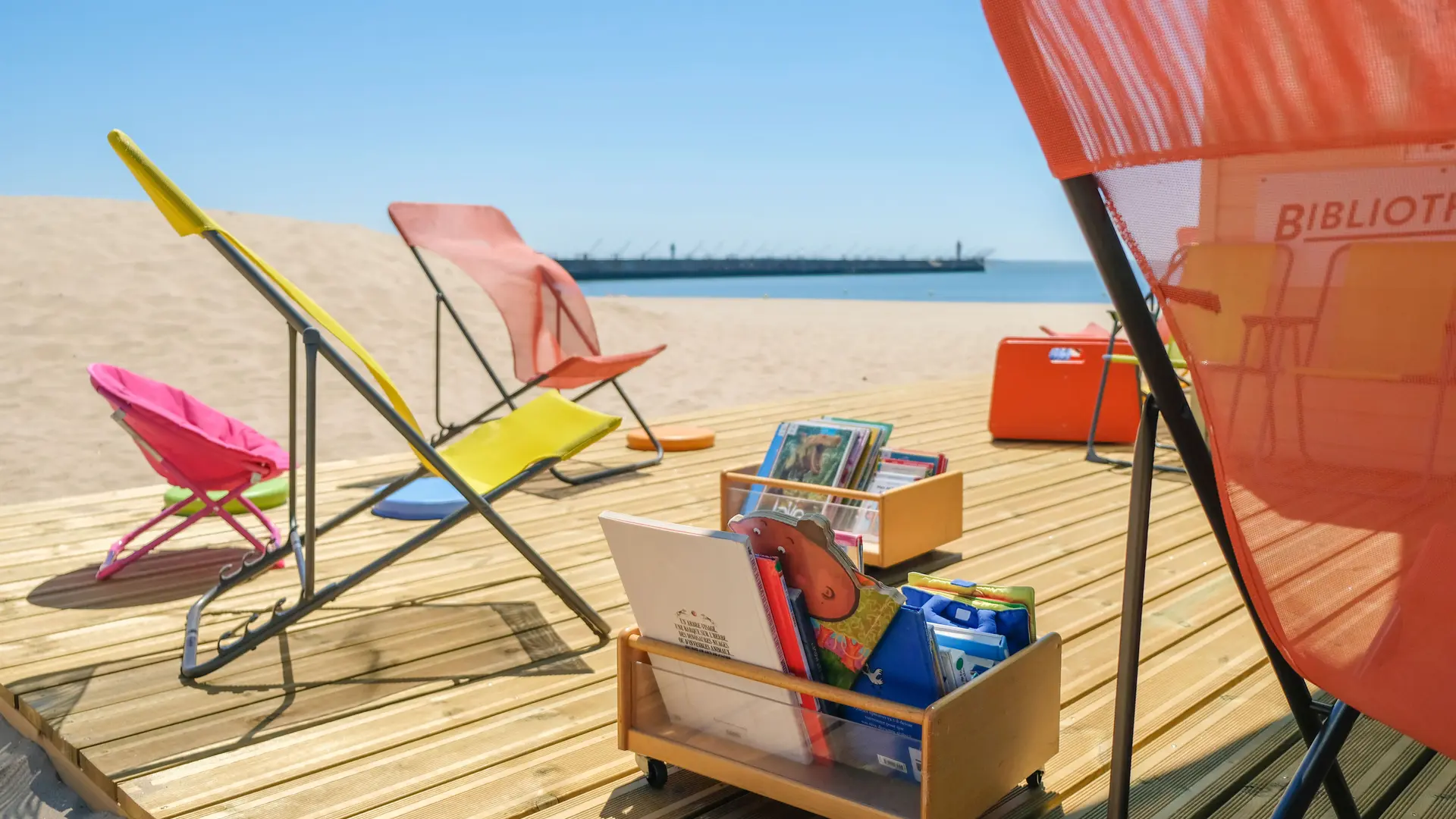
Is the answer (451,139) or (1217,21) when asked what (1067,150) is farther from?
(451,139)

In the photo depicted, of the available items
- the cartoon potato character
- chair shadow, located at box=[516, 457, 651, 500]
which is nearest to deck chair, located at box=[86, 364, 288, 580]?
chair shadow, located at box=[516, 457, 651, 500]

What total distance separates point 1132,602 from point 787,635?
1.93ft

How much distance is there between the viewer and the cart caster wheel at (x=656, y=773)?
71.6 inches

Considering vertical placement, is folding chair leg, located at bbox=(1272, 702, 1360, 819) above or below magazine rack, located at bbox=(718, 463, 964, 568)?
above

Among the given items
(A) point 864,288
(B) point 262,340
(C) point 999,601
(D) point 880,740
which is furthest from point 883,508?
(A) point 864,288

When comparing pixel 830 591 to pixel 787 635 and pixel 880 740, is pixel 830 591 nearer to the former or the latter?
pixel 787 635

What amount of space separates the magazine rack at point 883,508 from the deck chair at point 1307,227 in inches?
78.2

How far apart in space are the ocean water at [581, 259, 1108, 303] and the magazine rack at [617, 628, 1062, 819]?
1317 inches

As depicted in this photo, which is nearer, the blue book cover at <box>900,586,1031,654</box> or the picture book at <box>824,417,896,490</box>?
the blue book cover at <box>900,586,1031,654</box>

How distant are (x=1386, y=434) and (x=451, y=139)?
46.4m

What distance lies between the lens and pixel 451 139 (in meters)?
44.5

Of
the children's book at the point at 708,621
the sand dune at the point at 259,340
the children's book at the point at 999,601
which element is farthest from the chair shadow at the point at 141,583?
the sand dune at the point at 259,340

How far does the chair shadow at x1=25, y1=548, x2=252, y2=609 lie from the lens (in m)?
2.88

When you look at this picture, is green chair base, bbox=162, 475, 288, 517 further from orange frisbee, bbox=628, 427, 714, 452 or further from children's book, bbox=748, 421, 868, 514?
children's book, bbox=748, 421, 868, 514
